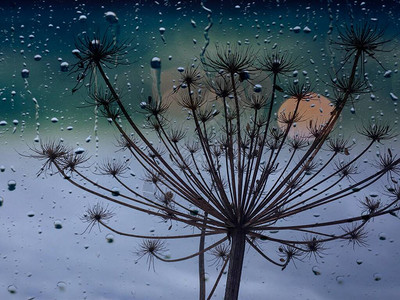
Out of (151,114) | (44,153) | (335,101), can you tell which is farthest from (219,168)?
(44,153)

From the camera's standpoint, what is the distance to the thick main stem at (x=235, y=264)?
19.4ft

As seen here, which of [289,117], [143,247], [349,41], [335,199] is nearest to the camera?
[349,41]

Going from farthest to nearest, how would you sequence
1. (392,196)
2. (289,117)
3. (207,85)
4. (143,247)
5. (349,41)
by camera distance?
(143,247), (392,196), (289,117), (207,85), (349,41)

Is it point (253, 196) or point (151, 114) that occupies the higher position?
point (151, 114)

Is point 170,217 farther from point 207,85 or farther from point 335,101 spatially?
point 335,101

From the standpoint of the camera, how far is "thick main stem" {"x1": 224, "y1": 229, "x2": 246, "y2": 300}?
5898 mm

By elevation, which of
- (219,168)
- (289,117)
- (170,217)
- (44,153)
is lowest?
(170,217)

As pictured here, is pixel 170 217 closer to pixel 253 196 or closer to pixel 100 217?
pixel 253 196

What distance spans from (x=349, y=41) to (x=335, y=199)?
204 centimetres

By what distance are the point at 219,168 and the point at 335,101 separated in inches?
84.9

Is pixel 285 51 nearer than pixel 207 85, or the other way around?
pixel 285 51

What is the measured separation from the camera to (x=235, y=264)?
5.99 metres

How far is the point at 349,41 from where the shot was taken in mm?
5590

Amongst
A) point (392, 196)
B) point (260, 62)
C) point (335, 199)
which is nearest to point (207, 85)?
point (260, 62)
